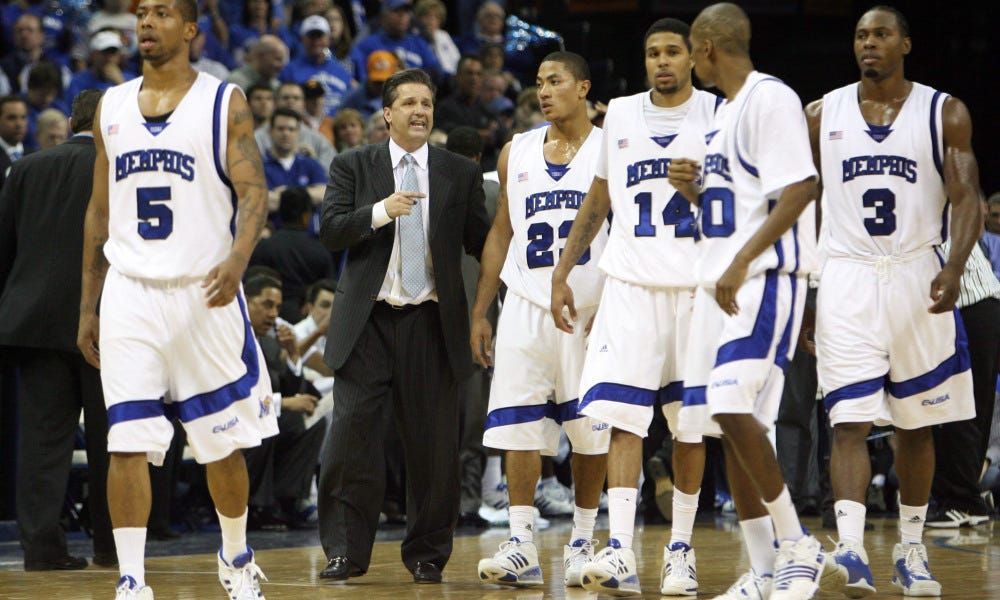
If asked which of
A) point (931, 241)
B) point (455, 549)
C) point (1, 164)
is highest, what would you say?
point (1, 164)

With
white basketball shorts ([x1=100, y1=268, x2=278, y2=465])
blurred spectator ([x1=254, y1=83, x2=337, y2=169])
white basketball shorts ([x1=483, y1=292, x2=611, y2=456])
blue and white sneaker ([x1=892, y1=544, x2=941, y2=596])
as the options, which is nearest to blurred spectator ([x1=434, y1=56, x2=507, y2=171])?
blurred spectator ([x1=254, y1=83, x2=337, y2=169])

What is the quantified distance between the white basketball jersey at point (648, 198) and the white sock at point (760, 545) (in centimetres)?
114

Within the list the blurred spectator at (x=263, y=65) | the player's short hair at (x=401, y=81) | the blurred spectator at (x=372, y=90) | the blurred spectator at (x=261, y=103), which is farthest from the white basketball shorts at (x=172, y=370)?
the blurred spectator at (x=372, y=90)

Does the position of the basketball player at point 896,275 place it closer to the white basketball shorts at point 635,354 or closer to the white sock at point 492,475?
the white basketball shorts at point 635,354

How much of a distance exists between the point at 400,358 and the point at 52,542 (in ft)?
7.30

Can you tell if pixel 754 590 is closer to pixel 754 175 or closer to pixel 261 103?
pixel 754 175

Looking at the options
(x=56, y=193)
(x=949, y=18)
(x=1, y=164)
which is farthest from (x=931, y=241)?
(x=949, y=18)

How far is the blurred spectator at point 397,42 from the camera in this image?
50.4ft

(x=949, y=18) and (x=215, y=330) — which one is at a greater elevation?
(x=949, y=18)

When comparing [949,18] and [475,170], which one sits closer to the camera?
[475,170]

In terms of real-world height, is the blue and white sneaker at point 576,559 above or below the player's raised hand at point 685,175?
below

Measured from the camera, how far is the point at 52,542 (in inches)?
296

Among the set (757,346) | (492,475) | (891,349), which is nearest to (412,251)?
(757,346)

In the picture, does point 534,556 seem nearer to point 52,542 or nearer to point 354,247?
point 354,247
